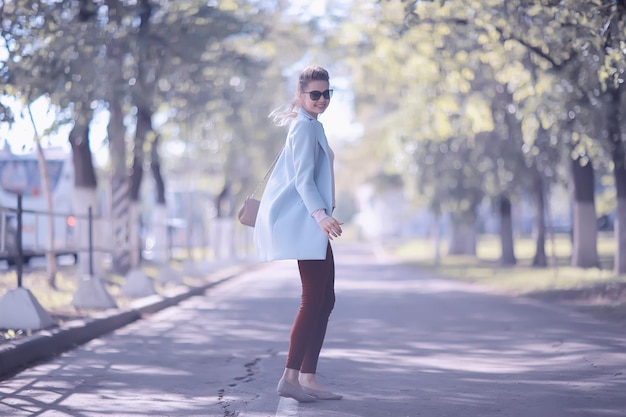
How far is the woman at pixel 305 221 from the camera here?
643cm

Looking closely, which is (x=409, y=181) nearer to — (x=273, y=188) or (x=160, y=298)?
(x=160, y=298)

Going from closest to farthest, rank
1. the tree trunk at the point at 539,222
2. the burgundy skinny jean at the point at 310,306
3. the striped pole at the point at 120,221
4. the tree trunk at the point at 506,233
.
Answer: the burgundy skinny jean at the point at 310,306 < the striped pole at the point at 120,221 < the tree trunk at the point at 539,222 < the tree trunk at the point at 506,233

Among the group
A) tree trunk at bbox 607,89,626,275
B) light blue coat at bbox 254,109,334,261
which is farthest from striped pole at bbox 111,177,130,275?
light blue coat at bbox 254,109,334,261

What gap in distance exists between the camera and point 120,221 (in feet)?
63.8

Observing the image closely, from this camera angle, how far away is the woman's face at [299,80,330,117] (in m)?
6.71

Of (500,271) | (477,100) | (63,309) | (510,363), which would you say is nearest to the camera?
(510,363)

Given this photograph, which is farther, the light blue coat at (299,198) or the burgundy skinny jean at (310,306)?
the burgundy skinny jean at (310,306)

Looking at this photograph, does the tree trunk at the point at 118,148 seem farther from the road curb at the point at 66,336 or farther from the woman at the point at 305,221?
the woman at the point at 305,221

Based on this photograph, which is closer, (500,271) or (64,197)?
(500,271)

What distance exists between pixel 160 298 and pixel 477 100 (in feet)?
30.6

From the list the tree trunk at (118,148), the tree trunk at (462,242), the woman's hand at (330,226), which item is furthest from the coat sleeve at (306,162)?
the tree trunk at (462,242)

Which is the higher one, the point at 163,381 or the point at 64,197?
the point at 64,197

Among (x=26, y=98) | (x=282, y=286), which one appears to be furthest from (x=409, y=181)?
(x=26, y=98)

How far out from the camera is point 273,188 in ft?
22.3
